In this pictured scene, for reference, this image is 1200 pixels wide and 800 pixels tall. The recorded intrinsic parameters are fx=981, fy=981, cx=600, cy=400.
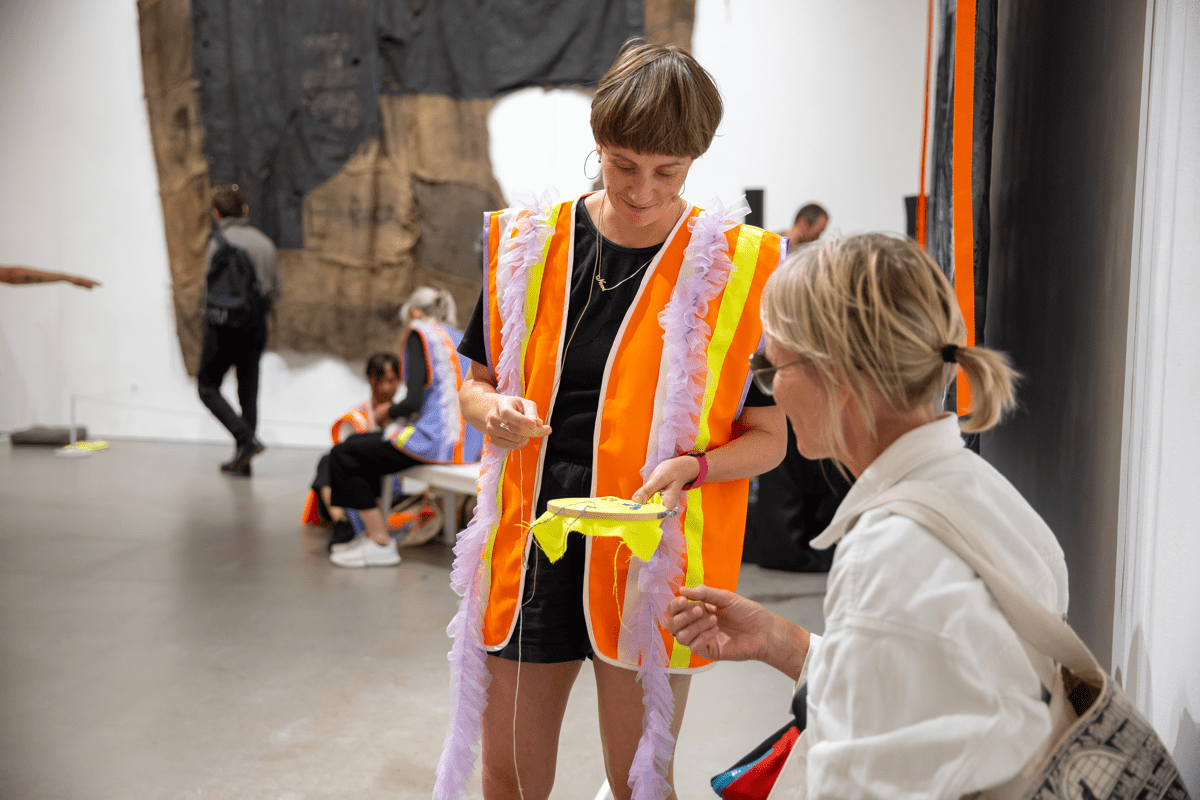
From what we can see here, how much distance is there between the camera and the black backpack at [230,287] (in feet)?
22.4

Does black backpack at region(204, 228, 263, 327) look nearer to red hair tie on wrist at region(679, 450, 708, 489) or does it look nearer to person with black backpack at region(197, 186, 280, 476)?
person with black backpack at region(197, 186, 280, 476)

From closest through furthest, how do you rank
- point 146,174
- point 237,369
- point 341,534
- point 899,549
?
1. point 899,549
2. point 341,534
3. point 237,369
4. point 146,174

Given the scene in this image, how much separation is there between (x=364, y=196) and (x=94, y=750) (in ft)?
18.0

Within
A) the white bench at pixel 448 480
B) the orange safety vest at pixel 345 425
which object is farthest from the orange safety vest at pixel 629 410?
the orange safety vest at pixel 345 425

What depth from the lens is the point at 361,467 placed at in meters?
4.81

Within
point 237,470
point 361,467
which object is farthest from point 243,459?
point 361,467

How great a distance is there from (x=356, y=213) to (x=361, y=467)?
3.45m

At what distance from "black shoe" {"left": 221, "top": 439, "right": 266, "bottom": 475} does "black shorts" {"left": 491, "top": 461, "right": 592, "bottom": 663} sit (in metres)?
5.86

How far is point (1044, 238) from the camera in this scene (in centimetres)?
261

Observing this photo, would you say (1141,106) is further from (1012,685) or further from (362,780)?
(362,780)

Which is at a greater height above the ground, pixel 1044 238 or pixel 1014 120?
pixel 1014 120

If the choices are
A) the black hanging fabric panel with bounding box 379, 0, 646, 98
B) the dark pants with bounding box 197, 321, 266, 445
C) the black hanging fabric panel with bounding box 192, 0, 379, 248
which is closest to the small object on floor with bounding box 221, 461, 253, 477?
the dark pants with bounding box 197, 321, 266, 445

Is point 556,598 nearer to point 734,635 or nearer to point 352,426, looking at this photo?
point 734,635

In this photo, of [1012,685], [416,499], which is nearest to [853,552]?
[1012,685]
